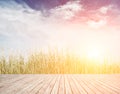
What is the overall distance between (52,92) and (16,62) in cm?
387

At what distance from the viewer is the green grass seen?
6625 mm

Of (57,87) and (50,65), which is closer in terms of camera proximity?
(57,87)

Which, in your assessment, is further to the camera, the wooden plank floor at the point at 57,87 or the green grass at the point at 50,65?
the green grass at the point at 50,65

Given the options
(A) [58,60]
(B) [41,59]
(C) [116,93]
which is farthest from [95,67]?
(C) [116,93]

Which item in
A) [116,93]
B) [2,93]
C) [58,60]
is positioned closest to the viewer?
[2,93]

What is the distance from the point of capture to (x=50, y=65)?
6.84m

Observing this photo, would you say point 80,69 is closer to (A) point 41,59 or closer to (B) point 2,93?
(A) point 41,59

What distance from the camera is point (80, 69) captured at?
7047 mm

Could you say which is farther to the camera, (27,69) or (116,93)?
(27,69)

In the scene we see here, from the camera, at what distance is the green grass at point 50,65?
21.7ft

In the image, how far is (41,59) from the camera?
270 inches

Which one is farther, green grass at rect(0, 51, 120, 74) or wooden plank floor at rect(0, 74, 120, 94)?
green grass at rect(0, 51, 120, 74)

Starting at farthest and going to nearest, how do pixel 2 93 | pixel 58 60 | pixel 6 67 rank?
pixel 58 60 < pixel 6 67 < pixel 2 93

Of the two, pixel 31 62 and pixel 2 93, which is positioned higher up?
pixel 31 62
